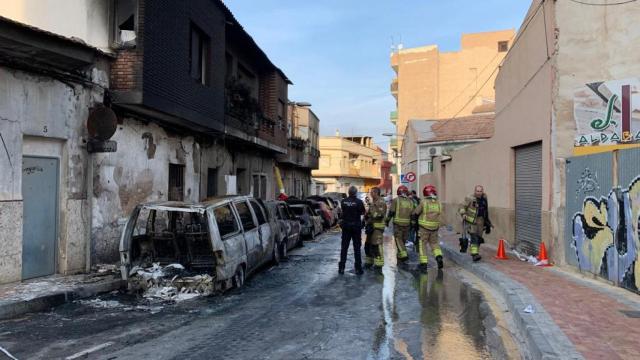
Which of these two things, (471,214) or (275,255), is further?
(275,255)

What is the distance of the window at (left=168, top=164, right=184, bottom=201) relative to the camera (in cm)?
1441

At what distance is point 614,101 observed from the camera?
403 inches

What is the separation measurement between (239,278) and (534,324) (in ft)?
15.9

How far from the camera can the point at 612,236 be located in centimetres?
834

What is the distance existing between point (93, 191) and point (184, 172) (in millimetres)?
4443

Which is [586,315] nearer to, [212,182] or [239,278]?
[239,278]

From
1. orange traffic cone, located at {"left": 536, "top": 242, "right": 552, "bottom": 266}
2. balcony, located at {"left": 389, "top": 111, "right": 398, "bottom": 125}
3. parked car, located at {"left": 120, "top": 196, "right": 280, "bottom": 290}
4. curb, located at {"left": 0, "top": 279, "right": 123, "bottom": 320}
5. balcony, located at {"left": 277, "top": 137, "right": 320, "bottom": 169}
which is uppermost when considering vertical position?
balcony, located at {"left": 389, "top": 111, "right": 398, "bottom": 125}

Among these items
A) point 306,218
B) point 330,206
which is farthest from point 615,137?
point 330,206

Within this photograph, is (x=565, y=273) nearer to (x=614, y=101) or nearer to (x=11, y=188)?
(x=614, y=101)

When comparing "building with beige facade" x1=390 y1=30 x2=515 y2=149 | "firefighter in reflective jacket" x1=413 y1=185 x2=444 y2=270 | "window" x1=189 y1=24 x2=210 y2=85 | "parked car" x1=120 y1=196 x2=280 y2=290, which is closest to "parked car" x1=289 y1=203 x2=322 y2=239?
"window" x1=189 y1=24 x2=210 y2=85

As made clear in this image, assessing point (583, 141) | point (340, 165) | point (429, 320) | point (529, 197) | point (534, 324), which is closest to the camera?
point (534, 324)

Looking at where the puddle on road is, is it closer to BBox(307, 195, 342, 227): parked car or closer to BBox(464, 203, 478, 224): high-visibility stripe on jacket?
BBox(464, 203, 478, 224): high-visibility stripe on jacket

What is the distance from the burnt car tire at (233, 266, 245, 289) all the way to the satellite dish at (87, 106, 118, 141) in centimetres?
379

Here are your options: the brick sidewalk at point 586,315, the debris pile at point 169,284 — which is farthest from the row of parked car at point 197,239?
the brick sidewalk at point 586,315
